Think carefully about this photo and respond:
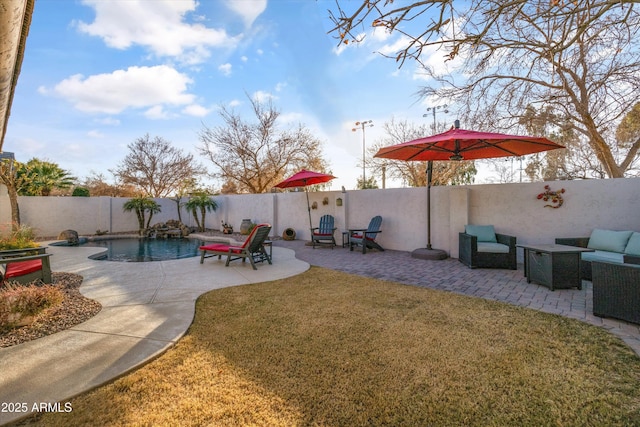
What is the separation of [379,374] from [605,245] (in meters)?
5.29

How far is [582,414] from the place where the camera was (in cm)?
178

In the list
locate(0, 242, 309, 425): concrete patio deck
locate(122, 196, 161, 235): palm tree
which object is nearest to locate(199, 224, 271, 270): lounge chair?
locate(0, 242, 309, 425): concrete patio deck

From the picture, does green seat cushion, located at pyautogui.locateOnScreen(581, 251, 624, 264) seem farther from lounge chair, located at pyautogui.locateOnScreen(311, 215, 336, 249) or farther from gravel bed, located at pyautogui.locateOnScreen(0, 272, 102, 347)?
gravel bed, located at pyautogui.locateOnScreen(0, 272, 102, 347)

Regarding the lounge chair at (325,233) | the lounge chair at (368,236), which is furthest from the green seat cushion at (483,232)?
the lounge chair at (325,233)

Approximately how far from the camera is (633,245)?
450 cm

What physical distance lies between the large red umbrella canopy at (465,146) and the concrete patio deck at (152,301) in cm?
247

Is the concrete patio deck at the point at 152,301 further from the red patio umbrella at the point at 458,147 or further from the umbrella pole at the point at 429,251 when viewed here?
the red patio umbrella at the point at 458,147

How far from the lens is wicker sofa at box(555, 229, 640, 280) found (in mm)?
4449

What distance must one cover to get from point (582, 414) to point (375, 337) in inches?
59.9

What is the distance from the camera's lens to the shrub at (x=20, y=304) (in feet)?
9.30

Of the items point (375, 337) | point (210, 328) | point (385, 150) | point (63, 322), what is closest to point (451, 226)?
point (385, 150)

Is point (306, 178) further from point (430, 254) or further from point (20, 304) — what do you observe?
point (20, 304)

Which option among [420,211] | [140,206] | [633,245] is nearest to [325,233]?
[420,211]

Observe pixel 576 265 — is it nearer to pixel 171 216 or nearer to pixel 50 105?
pixel 50 105
